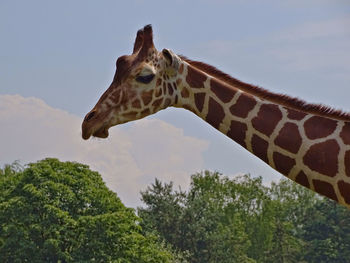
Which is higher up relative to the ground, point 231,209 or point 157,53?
point 231,209

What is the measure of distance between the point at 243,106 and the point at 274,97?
1.30ft

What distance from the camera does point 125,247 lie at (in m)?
74.2

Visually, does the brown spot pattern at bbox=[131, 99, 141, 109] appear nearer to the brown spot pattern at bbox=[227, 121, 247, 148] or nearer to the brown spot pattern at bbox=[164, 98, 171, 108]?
the brown spot pattern at bbox=[164, 98, 171, 108]

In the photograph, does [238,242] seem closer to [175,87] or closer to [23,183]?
[23,183]

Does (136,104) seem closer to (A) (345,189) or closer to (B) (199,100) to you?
(B) (199,100)

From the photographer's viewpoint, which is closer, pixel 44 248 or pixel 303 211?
pixel 44 248

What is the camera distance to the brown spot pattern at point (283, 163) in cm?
1193

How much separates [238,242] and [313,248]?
350 inches

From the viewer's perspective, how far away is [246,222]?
12338 cm

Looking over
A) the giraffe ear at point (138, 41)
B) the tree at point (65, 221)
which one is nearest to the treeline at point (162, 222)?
the tree at point (65, 221)

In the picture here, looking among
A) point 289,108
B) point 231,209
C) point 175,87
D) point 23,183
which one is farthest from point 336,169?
point 231,209

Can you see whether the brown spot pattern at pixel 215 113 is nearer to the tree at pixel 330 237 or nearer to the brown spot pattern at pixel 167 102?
the brown spot pattern at pixel 167 102

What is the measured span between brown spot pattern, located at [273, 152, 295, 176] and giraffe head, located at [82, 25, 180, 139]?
1.60 m

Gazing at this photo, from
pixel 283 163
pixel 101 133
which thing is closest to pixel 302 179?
pixel 283 163
